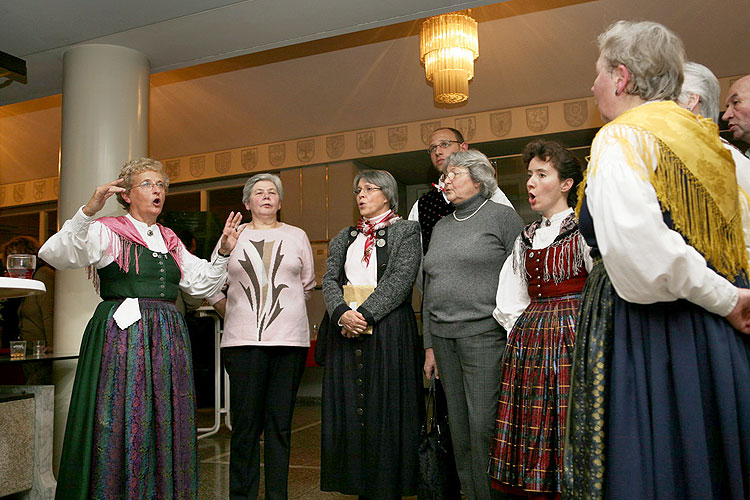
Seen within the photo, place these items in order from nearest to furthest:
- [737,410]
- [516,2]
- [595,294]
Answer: [737,410]
[595,294]
[516,2]

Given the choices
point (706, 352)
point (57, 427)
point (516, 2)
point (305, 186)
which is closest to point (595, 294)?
point (706, 352)

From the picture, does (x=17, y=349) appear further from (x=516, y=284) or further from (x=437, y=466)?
(x=516, y=284)

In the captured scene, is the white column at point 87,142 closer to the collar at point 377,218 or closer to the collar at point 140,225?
the collar at point 140,225

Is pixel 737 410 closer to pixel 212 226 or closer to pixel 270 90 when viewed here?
pixel 212 226

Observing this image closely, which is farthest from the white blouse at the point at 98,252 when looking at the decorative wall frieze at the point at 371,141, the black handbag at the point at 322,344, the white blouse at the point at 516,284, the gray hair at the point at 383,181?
the decorative wall frieze at the point at 371,141

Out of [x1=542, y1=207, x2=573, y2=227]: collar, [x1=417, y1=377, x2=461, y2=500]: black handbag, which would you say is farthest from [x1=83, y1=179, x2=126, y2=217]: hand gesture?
[x1=542, y1=207, x2=573, y2=227]: collar

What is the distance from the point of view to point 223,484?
136 inches

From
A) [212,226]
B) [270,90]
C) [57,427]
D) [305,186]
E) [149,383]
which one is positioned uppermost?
[270,90]

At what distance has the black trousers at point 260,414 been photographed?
2801mm

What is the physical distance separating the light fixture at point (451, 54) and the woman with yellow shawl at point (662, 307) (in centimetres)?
345

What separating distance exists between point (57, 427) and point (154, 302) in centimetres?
134

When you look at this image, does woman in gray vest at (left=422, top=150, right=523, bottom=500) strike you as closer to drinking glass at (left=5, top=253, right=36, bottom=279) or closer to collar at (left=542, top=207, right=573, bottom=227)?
collar at (left=542, top=207, right=573, bottom=227)

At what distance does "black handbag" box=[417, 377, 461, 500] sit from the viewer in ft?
8.61

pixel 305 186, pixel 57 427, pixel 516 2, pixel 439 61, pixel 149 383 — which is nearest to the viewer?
pixel 149 383
